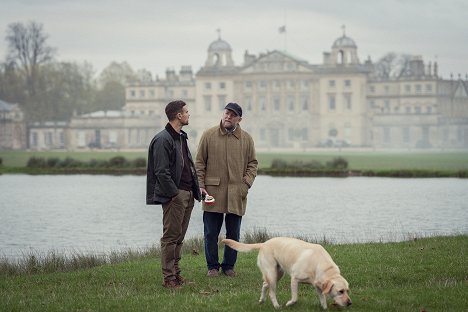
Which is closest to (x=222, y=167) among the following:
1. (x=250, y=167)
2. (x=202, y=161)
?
(x=202, y=161)

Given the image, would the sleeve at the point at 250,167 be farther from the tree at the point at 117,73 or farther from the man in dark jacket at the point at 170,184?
the tree at the point at 117,73

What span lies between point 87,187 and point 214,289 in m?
27.0

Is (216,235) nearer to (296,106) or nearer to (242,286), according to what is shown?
(242,286)

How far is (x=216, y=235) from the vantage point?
11.4 meters

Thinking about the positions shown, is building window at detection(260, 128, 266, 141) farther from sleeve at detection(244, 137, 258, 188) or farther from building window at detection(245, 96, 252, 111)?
sleeve at detection(244, 137, 258, 188)

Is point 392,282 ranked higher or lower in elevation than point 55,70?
lower

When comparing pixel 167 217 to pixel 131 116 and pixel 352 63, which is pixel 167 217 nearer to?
pixel 131 116

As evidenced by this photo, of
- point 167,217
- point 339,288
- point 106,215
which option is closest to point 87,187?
point 106,215

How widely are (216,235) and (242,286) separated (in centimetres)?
100

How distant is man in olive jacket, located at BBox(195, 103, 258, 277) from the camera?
1116 centimetres

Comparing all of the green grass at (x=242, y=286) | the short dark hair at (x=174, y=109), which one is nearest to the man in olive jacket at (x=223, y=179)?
the green grass at (x=242, y=286)

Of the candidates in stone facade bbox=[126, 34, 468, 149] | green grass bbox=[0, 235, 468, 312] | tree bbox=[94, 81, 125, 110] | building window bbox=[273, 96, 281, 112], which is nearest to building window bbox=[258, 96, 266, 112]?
stone facade bbox=[126, 34, 468, 149]

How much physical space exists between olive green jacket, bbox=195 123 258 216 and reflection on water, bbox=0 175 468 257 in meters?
6.28

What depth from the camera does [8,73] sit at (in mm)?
102000
